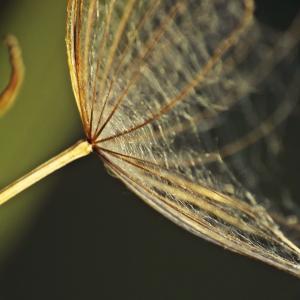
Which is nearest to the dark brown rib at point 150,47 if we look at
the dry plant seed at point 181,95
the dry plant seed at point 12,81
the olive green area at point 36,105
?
the dry plant seed at point 181,95

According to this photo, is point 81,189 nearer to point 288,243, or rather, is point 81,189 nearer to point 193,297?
point 193,297

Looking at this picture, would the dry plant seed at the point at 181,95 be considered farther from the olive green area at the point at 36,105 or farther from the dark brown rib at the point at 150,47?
the olive green area at the point at 36,105

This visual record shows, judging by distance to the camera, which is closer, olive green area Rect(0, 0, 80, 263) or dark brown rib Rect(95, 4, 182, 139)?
dark brown rib Rect(95, 4, 182, 139)

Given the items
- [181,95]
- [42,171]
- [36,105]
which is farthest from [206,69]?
[36,105]

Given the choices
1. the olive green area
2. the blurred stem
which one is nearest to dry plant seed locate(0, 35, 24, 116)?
the blurred stem

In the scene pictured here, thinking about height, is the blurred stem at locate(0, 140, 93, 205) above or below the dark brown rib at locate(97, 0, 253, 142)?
above

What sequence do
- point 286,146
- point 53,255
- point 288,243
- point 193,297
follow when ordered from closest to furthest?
point 288,243 → point 286,146 → point 193,297 → point 53,255

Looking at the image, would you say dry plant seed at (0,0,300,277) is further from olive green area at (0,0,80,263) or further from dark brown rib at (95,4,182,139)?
olive green area at (0,0,80,263)

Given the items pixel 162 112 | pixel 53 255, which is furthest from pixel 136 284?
pixel 162 112
